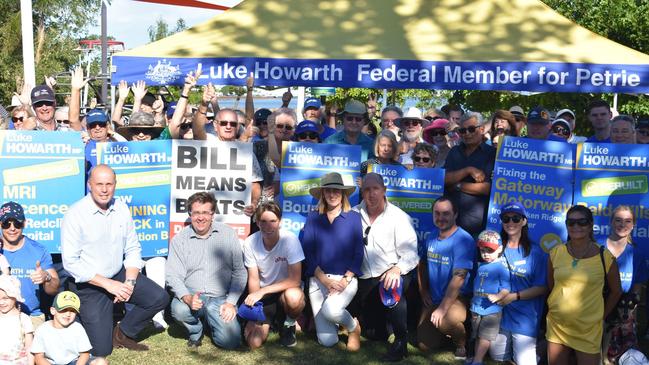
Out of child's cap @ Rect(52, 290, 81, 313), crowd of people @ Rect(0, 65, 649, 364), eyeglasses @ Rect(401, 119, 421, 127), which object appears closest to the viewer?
child's cap @ Rect(52, 290, 81, 313)

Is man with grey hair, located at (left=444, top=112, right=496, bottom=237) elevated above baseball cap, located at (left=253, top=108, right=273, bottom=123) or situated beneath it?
situated beneath

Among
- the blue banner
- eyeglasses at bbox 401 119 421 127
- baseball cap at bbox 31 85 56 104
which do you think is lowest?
eyeglasses at bbox 401 119 421 127

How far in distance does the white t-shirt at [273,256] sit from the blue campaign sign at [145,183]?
101 cm

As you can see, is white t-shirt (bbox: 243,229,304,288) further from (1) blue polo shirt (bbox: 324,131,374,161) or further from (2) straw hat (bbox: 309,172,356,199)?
(1) blue polo shirt (bbox: 324,131,374,161)

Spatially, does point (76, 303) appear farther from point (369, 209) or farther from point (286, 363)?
point (369, 209)

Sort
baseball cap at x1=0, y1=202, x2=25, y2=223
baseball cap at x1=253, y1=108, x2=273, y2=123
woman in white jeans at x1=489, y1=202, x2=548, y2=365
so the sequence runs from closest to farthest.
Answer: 1. woman in white jeans at x1=489, y1=202, x2=548, y2=365
2. baseball cap at x1=0, y1=202, x2=25, y2=223
3. baseball cap at x1=253, y1=108, x2=273, y2=123

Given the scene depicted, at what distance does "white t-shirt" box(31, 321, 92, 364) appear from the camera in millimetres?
6418

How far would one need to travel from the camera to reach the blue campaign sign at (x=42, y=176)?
8195 mm

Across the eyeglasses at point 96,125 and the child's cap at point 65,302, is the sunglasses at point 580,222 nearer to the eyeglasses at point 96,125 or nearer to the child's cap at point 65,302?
the child's cap at point 65,302

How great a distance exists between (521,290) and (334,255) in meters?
1.77

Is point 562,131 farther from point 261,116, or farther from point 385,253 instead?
point 261,116

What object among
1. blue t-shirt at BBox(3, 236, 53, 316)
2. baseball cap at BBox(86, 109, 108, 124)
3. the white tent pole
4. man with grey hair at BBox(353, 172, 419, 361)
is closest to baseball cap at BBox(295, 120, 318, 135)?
man with grey hair at BBox(353, 172, 419, 361)

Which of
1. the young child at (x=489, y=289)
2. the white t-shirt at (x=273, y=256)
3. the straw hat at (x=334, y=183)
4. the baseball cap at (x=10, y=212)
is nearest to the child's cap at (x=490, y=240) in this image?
the young child at (x=489, y=289)

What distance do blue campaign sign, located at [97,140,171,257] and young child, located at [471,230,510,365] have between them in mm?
3270
